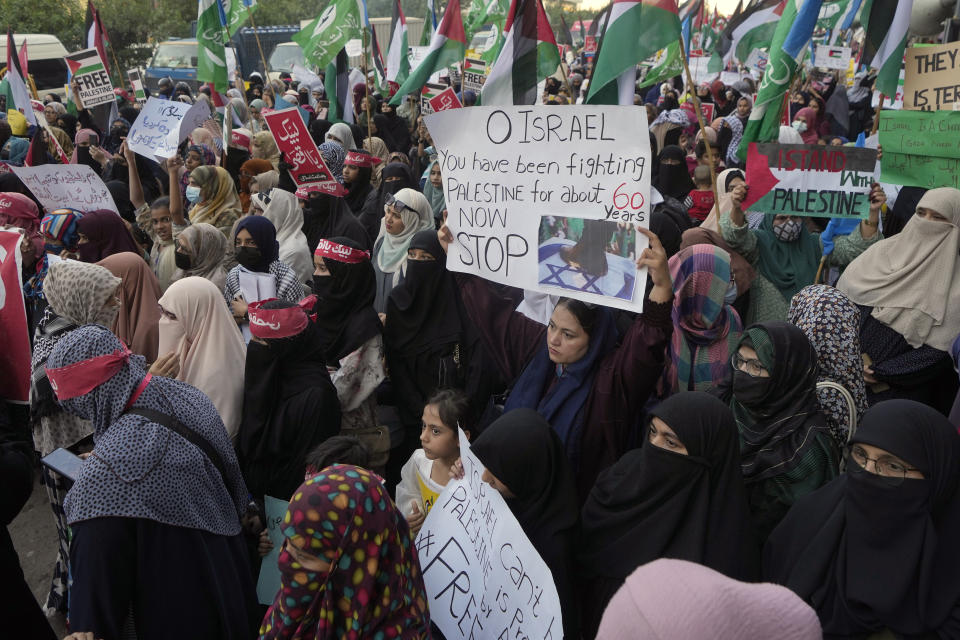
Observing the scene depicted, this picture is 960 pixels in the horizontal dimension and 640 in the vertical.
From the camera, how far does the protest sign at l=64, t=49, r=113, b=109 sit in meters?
9.20

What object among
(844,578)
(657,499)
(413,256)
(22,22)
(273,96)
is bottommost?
(844,578)

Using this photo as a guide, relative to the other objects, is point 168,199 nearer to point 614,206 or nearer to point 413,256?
point 413,256

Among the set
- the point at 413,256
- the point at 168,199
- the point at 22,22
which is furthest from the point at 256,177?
the point at 22,22

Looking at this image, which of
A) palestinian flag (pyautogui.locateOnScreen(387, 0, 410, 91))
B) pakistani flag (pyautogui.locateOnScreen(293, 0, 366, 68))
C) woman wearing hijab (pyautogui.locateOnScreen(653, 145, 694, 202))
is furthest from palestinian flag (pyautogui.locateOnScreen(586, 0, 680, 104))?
palestinian flag (pyautogui.locateOnScreen(387, 0, 410, 91))

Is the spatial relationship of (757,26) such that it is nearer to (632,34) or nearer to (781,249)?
(781,249)

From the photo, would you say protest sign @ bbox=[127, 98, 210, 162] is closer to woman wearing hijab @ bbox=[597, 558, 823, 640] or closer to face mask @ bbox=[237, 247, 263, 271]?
face mask @ bbox=[237, 247, 263, 271]

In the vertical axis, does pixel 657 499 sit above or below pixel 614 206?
below

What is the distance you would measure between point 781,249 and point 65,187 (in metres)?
5.06

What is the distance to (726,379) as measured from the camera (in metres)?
3.00

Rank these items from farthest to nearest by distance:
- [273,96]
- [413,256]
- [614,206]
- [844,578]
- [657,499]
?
[273,96] < [413,256] < [614,206] < [657,499] < [844,578]

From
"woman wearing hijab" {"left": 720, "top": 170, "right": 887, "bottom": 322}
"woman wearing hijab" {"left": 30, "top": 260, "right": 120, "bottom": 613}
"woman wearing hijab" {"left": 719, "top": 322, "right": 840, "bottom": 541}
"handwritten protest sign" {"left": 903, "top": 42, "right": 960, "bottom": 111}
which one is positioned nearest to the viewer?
"woman wearing hijab" {"left": 719, "top": 322, "right": 840, "bottom": 541}

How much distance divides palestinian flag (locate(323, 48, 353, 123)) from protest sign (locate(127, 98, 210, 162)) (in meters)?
2.99

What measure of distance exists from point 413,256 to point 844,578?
256 centimetres

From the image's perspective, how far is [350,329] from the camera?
388 centimetres
